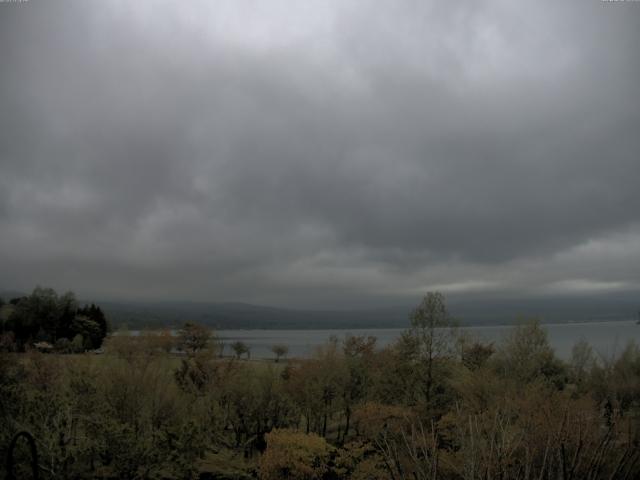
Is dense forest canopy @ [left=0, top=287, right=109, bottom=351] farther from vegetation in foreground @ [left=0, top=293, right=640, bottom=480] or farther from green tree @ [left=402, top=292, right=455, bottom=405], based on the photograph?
green tree @ [left=402, top=292, right=455, bottom=405]

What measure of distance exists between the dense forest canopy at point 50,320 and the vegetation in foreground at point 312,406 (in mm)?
47173

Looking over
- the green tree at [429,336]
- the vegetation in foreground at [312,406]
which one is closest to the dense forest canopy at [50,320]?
the vegetation in foreground at [312,406]

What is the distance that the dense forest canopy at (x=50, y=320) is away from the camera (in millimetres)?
102125

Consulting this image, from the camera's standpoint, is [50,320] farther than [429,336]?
Yes

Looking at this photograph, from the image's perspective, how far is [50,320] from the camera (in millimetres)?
104812

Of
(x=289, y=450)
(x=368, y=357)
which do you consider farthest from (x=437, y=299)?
(x=289, y=450)

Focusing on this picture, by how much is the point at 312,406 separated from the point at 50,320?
8283 centimetres

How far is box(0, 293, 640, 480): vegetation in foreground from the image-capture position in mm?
21625

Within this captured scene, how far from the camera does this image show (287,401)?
1602 inches

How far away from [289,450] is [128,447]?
993 centimetres

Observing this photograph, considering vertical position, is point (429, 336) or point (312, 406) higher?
point (429, 336)

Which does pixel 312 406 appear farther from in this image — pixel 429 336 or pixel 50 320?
pixel 50 320

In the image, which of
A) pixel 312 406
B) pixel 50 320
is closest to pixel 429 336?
pixel 312 406

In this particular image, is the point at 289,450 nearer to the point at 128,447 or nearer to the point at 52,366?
the point at 128,447
